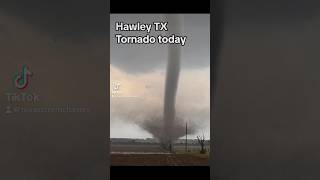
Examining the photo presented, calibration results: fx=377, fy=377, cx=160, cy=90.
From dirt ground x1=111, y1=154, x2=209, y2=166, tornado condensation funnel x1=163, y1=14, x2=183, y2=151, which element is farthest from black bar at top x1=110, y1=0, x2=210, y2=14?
dirt ground x1=111, y1=154, x2=209, y2=166

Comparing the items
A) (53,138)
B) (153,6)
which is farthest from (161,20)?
(53,138)

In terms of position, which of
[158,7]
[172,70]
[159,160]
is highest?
[158,7]

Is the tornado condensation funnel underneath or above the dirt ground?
above

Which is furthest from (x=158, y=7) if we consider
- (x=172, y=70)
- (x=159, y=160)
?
(x=159, y=160)

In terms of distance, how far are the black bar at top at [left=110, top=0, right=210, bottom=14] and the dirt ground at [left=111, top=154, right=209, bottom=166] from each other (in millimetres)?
1306

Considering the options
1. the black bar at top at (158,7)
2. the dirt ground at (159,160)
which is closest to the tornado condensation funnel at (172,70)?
the black bar at top at (158,7)

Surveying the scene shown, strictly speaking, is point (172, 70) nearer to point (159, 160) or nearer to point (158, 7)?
point (158, 7)

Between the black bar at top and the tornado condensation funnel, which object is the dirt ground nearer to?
the tornado condensation funnel

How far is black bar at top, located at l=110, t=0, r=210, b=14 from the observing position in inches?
133

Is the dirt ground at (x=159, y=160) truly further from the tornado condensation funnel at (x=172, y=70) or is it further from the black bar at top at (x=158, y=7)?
the black bar at top at (x=158, y=7)

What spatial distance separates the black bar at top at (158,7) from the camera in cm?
338

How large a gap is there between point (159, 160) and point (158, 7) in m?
1.39

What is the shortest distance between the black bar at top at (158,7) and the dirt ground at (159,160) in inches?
51.4

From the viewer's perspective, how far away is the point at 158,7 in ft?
11.2
